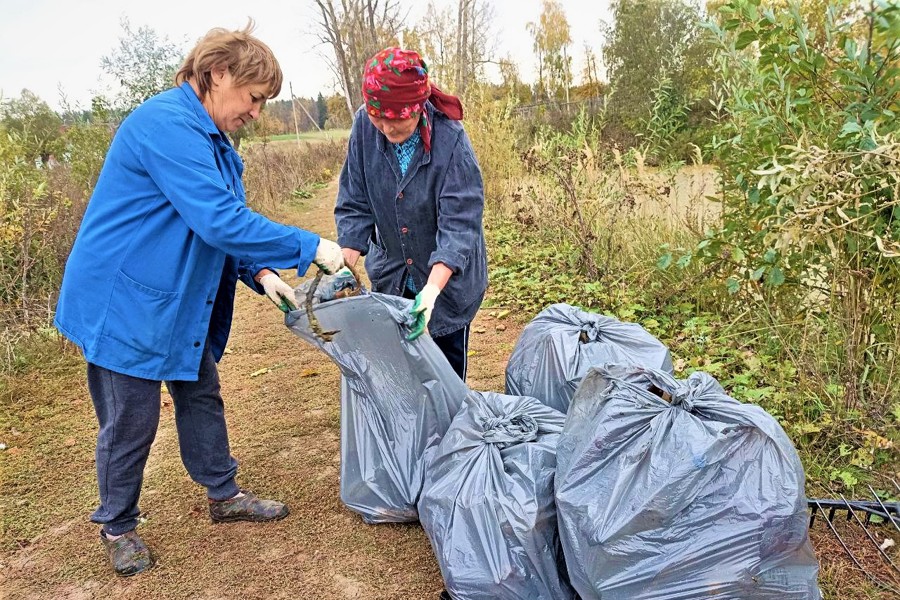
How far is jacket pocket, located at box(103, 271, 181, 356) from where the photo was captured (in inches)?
70.0

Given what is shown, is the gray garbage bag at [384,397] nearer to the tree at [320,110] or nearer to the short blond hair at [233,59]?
the short blond hair at [233,59]

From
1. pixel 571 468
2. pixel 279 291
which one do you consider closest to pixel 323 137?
pixel 279 291

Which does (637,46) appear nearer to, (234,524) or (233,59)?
(233,59)

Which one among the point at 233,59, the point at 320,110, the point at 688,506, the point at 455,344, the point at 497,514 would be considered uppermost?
the point at 320,110

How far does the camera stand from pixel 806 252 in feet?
7.70

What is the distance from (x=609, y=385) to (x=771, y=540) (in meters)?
0.48

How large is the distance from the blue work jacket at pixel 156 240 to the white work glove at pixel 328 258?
0.03 meters

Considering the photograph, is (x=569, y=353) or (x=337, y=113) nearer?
(x=569, y=353)

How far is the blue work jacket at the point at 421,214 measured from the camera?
2.08 metres

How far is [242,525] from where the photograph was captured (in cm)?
222

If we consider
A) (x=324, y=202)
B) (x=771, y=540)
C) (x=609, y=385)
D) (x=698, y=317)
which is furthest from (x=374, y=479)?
(x=324, y=202)

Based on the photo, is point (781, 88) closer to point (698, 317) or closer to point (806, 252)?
point (806, 252)

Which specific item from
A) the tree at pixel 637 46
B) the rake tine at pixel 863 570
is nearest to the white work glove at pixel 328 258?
the rake tine at pixel 863 570

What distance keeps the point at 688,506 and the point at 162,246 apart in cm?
153
